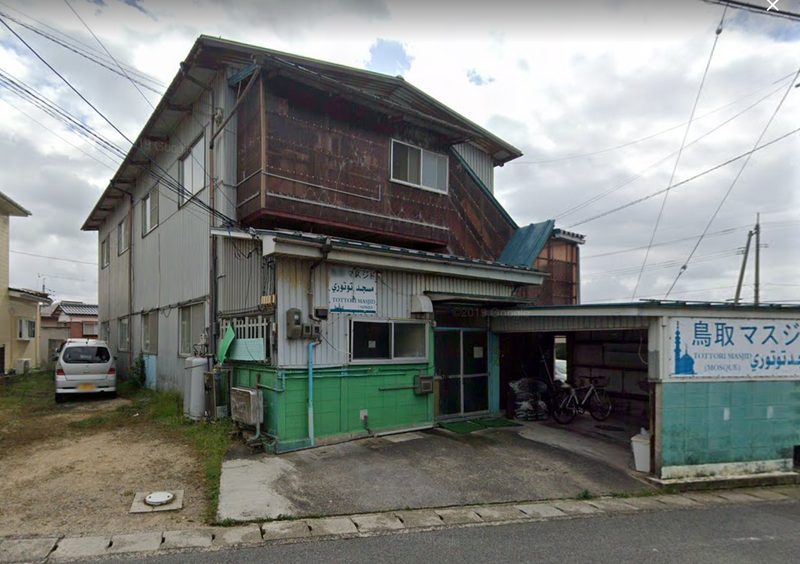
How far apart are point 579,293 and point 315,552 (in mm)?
14412

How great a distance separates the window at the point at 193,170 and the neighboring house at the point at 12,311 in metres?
11.0

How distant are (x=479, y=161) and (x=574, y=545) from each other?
37.2 ft

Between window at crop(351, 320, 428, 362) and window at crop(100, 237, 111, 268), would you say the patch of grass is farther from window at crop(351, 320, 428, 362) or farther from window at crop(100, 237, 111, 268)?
window at crop(100, 237, 111, 268)

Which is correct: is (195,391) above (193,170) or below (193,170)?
below

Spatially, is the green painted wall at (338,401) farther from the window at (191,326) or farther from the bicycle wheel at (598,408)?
the bicycle wheel at (598,408)

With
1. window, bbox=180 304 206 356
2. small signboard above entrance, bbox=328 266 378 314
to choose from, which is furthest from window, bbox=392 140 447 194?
window, bbox=180 304 206 356

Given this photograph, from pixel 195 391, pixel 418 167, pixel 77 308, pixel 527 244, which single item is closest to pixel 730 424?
pixel 527 244

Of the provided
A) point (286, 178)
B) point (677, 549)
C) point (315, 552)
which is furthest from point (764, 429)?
point (286, 178)

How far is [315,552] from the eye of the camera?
14.4 ft

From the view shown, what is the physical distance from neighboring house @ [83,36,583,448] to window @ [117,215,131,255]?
4252 millimetres

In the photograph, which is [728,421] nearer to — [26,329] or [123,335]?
[123,335]

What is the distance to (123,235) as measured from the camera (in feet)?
58.3

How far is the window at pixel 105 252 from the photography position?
2042 cm

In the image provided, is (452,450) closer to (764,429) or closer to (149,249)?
(764,429)
